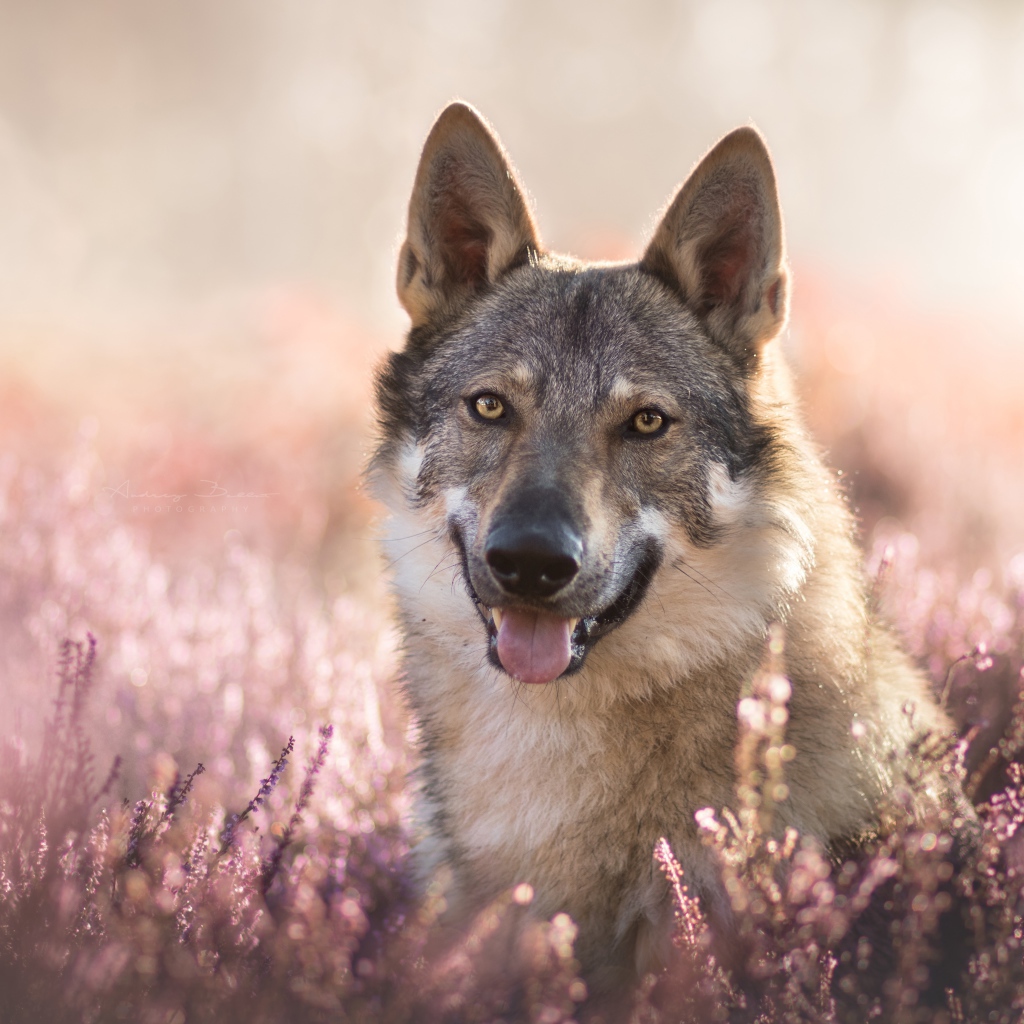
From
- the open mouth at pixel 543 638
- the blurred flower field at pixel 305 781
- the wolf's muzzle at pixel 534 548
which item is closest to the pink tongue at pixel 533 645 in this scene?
the open mouth at pixel 543 638

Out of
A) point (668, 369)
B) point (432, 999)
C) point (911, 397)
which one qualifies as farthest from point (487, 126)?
point (911, 397)

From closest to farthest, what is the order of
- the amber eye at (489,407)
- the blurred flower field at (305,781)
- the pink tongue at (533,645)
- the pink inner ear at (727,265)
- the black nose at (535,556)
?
the blurred flower field at (305,781) < the black nose at (535,556) < the pink tongue at (533,645) < the amber eye at (489,407) < the pink inner ear at (727,265)

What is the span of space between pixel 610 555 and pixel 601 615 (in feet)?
0.71

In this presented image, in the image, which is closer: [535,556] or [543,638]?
[535,556]

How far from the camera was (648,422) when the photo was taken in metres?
3.21

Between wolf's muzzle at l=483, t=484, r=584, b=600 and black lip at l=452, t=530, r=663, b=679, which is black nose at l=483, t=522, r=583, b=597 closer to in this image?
wolf's muzzle at l=483, t=484, r=584, b=600

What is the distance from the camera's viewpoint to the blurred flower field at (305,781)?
2270 mm

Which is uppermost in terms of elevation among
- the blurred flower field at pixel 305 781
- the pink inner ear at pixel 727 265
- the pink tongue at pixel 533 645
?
the pink inner ear at pixel 727 265

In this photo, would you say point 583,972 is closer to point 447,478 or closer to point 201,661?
point 447,478

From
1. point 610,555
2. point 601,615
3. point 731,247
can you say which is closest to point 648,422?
point 610,555

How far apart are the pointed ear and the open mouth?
107 centimetres

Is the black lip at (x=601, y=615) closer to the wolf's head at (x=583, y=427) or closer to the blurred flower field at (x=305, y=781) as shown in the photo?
the wolf's head at (x=583, y=427)

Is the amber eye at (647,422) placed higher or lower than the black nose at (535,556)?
higher

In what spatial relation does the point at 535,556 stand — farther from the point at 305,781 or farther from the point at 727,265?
the point at 727,265
